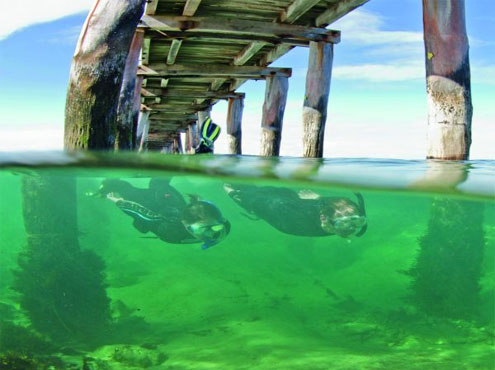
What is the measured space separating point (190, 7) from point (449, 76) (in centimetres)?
543

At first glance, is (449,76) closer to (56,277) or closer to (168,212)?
(168,212)

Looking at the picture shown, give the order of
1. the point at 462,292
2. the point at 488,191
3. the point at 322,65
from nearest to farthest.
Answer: the point at 488,191, the point at 462,292, the point at 322,65

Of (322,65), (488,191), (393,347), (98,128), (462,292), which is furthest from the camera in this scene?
(322,65)

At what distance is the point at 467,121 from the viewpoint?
6738mm

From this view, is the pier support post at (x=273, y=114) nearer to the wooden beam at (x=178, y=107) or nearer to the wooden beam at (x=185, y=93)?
the wooden beam at (x=185, y=93)

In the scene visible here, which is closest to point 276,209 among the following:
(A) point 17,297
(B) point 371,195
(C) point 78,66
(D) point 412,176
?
(B) point 371,195

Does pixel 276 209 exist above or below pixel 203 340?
above

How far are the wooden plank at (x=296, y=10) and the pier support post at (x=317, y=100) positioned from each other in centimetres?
75

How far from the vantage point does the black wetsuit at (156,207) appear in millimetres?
7188

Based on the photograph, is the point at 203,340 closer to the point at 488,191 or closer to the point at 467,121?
the point at 488,191

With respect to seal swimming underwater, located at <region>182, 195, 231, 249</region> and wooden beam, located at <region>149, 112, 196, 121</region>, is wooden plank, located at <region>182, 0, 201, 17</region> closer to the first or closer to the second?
seal swimming underwater, located at <region>182, 195, 231, 249</region>

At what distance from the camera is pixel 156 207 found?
23.6 ft

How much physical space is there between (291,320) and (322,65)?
5.73m

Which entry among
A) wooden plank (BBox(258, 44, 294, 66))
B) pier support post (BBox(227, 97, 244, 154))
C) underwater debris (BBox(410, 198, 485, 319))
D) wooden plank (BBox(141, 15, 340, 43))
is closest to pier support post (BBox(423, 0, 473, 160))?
underwater debris (BBox(410, 198, 485, 319))
